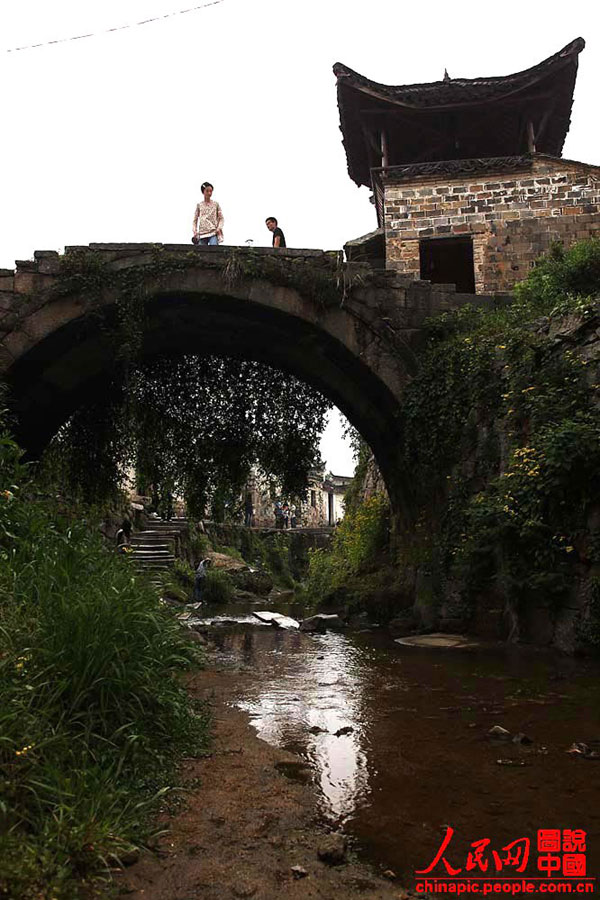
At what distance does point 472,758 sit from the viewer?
10.5 feet

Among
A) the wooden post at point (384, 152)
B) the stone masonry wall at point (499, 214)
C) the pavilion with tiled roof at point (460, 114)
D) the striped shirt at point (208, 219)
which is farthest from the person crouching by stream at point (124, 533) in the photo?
the pavilion with tiled roof at point (460, 114)

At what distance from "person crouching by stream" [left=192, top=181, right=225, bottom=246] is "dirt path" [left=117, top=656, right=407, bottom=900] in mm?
8163

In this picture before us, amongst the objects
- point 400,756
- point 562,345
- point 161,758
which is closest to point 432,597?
point 562,345

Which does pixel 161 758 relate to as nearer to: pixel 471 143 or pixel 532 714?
pixel 532 714

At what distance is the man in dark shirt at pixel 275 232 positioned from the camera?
1041 cm

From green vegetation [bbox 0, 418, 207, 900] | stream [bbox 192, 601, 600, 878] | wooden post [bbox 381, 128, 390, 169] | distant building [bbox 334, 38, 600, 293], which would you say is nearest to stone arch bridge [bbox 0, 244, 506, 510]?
stream [bbox 192, 601, 600, 878]

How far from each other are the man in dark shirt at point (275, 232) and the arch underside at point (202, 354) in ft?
5.75

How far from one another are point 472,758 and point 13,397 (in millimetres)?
7773

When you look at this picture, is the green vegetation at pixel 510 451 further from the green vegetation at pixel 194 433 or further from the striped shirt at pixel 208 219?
the striped shirt at pixel 208 219

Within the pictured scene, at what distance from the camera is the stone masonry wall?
13422mm

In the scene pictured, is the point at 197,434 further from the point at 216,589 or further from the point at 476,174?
the point at 476,174

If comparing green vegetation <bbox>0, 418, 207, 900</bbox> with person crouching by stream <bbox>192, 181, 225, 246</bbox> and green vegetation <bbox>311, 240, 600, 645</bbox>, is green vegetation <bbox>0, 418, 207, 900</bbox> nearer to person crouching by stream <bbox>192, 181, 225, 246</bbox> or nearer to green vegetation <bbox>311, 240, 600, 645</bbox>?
green vegetation <bbox>311, 240, 600, 645</bbox>

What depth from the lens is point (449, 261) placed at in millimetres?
15594

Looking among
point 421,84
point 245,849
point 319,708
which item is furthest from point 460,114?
point 245,849
